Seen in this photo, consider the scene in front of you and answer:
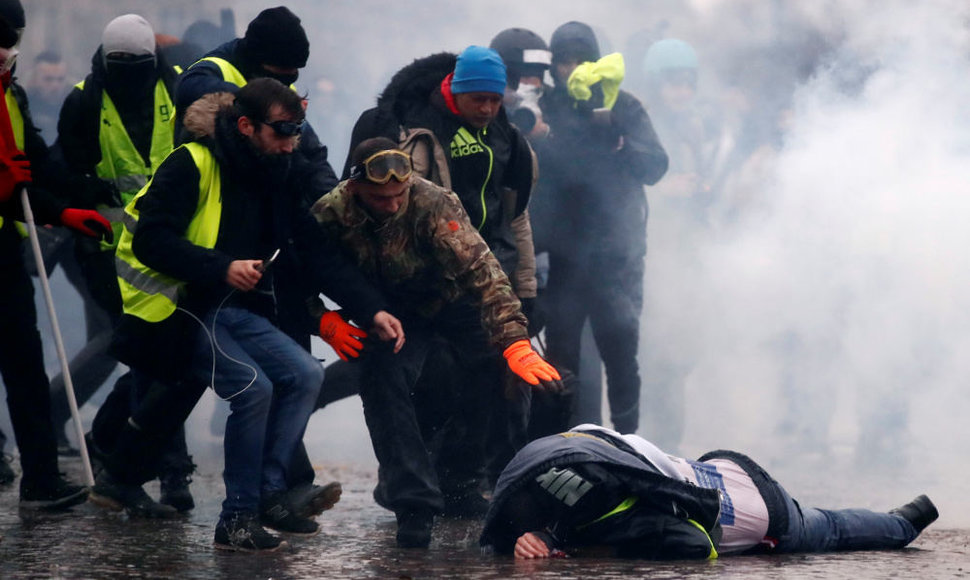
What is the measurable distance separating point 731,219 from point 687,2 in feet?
5.88

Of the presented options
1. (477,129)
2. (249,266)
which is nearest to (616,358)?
(477,129)

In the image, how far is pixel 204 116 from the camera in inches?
204

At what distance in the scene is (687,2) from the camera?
11312 mm

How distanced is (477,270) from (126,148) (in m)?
1.69

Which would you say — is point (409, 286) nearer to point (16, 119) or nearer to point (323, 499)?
point (323, 499)

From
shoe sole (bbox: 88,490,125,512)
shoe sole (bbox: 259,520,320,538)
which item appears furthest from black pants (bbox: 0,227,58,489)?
shoe sole (bbox: 259,520,320,538)

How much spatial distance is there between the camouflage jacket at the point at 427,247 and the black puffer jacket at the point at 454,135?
442 mm

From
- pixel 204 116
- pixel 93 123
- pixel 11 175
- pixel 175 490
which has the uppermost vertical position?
pixel 93 123

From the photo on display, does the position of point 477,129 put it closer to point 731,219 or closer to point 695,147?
point 695,147

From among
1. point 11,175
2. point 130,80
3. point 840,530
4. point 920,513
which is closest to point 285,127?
point 11,175

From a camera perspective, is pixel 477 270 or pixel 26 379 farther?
pixel 26 379

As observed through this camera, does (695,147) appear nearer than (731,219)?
Yes

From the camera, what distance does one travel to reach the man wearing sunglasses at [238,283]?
5.00 m

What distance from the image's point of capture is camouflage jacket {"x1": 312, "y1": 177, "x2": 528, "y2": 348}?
546 cm
